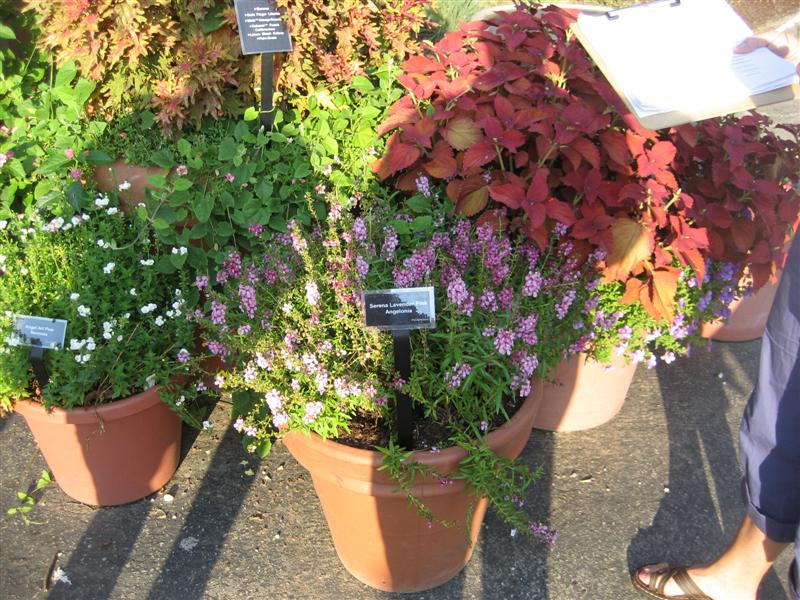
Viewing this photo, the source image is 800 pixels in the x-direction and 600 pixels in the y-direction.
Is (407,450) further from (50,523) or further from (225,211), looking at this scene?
(50,523)

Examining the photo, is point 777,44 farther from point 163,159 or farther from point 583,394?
point 163,159

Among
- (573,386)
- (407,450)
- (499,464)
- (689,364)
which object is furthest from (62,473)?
(689,364)

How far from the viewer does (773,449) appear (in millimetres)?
1746

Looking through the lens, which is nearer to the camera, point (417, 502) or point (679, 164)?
point (417, 502)

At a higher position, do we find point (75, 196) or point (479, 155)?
point (479, 155)

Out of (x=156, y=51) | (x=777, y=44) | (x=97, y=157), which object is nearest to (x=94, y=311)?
(x=97, y=157)

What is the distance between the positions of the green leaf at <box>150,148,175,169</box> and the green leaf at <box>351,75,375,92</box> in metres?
0.72

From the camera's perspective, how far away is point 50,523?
2391 millimetres

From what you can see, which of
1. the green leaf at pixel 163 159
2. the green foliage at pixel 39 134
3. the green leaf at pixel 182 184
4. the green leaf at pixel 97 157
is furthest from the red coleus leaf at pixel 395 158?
the green foliage at pixel 39 134

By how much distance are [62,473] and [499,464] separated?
1.53 meters

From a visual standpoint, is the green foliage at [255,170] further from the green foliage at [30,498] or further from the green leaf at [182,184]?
the green foliage at [30,498]

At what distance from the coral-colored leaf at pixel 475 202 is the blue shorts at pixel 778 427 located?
84cm

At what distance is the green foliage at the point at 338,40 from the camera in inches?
100

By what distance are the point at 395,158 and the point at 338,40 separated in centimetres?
71
